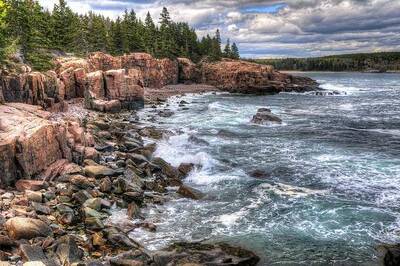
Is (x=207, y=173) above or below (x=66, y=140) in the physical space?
below

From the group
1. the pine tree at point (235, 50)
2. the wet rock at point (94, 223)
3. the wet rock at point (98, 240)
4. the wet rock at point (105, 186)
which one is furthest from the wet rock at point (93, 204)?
the pine tree at point (235, 50)

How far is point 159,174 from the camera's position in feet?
98.0

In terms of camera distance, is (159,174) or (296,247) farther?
(159,174)

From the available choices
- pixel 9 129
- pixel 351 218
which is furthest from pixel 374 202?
pixel 9 129

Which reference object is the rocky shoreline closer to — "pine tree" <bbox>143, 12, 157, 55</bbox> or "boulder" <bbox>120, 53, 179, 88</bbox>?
"boulder" <bbox>120, 53, 179, 88</bbox>

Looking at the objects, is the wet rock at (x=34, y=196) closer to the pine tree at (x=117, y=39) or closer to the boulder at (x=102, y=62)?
the boulder at (x=102, y=62)

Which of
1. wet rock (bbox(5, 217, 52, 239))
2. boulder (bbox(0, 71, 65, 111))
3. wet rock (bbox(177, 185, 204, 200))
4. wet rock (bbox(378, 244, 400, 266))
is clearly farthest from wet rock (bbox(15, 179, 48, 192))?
wet rock (bbox(378, 244, 400, 266))

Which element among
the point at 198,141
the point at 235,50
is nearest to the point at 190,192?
the point at 198,141

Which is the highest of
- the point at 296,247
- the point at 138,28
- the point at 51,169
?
the point at 138,28

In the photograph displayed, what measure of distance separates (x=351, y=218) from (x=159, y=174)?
13.6 m

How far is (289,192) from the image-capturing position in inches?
1054

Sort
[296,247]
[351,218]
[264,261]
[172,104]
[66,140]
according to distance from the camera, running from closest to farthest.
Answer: [264,261] < [296,247] < [351,218] < [66,140] < [172,104]

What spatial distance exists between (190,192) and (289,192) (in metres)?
6.52

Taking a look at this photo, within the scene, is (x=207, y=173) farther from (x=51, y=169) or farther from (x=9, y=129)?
(x=9, y=129)
